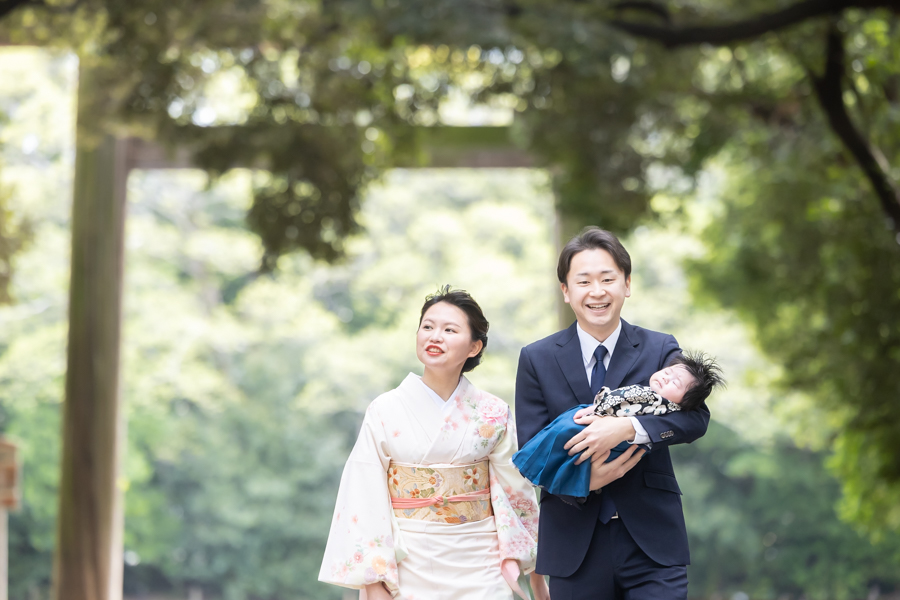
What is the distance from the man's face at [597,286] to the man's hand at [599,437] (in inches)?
8.8

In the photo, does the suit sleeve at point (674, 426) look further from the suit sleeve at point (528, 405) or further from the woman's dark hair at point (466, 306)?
the woman's dark hair at point (466, 306)

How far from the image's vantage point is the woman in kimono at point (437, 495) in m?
1.96

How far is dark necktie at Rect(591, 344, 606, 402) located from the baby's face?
108 mm

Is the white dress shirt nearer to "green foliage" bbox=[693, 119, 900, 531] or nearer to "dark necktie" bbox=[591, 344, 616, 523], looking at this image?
"dark necktie" bbox=[591, 344, 616, 523]

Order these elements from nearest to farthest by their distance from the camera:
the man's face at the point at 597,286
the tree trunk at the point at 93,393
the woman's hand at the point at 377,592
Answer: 1. the man's face at the point at 597,286
2. the woman's hand at the point at 377,592
3. the tree trunk at the point at 93,393

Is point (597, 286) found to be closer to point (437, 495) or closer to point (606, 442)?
point (606, 442)

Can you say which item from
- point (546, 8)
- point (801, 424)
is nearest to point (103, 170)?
point (546, 8)

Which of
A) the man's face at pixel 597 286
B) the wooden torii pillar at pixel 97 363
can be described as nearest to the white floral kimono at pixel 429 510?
the man's face at pixel 597 286

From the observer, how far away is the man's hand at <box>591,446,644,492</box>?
174cm

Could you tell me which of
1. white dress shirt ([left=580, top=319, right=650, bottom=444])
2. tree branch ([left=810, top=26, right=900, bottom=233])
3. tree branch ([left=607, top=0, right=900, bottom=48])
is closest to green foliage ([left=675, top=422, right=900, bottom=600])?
tree branch ([left=810, top=26, right=900, bottom=233])

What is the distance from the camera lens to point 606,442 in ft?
5.63

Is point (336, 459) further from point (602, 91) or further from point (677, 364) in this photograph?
point (677, 364)

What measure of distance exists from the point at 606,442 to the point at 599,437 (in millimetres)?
17

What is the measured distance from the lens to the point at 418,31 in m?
4.15
